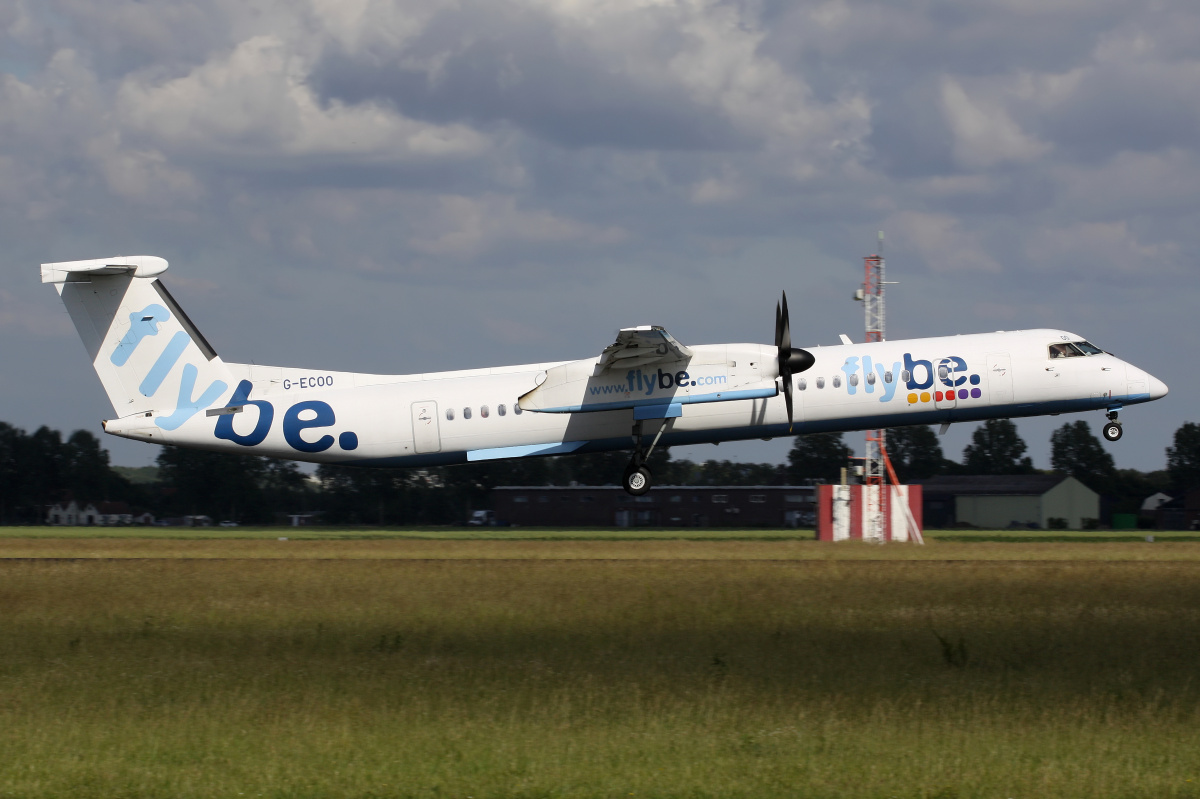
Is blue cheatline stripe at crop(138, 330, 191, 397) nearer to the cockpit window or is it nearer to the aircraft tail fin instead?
the aircraft tail fin

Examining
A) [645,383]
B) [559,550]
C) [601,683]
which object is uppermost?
[645,383]

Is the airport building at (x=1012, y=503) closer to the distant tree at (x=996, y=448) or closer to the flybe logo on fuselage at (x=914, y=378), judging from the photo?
the distant tree at (x=996, y=448)

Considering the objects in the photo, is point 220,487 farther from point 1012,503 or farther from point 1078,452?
point 1078,452

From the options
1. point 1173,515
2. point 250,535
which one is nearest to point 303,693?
point 250,535

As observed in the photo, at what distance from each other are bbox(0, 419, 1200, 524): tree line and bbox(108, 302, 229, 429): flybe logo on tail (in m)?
29.1

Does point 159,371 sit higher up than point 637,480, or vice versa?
point 159,371

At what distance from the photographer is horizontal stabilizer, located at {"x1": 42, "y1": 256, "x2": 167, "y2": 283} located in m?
29.0

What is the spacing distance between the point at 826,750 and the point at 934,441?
93830mm

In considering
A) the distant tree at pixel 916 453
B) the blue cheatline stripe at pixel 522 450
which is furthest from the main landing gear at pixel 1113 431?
the distant tree at pixel 916 453

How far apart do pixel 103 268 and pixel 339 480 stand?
2061 inches

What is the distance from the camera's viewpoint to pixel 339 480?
8044 cm

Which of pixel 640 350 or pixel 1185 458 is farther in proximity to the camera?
pixel 1185 458

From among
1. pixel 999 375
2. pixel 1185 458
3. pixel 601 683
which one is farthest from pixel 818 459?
pixel 601 683

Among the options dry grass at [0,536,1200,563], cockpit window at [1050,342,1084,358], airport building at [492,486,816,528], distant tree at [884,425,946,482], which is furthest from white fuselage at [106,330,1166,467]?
distant tree at [884,425,946,482]
